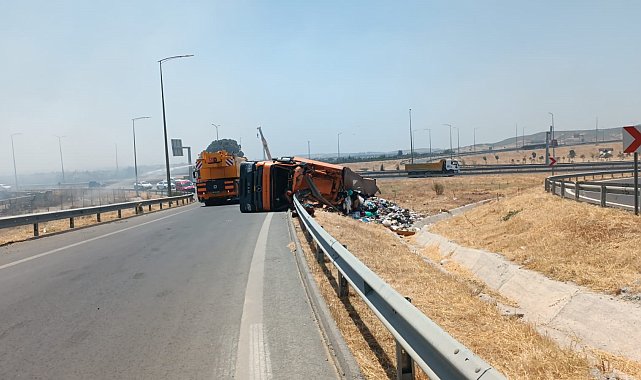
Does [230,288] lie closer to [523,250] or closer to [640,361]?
[640,361]

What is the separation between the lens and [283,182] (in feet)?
67.8

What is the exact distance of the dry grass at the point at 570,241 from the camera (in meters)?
9.87

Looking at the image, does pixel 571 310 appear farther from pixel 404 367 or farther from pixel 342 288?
pixel 404 367

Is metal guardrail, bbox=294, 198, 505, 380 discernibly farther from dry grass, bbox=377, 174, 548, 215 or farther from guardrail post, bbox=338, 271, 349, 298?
dry grass, bbox=377, 174, 548, 215

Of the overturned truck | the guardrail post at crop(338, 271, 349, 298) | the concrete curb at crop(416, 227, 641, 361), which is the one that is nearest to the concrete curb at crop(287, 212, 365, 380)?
the guardrail post at crop(338, 271, 349, 298)

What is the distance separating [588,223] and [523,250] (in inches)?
62.7

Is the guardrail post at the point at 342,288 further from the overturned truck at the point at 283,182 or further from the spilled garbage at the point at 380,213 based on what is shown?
the spilled garbage at the point at 380,213

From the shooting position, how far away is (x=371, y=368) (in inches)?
191

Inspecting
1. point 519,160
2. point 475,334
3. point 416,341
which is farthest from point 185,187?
point 519,160

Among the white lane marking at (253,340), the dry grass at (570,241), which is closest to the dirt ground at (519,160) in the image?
the dry grass at (570,241)

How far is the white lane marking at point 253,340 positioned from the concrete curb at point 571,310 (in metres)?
3.94

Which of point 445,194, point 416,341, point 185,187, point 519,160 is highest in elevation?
point 416,341

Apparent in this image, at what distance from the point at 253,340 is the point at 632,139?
12035mm

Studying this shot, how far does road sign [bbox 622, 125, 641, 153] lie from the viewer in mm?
13828
